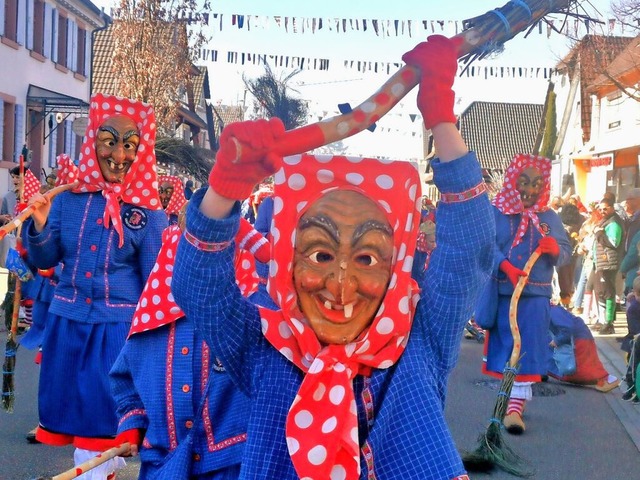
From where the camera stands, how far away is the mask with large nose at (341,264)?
96.2 inches

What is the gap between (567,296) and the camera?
46.0 ft

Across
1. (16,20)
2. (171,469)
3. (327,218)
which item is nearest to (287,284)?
(327,218)

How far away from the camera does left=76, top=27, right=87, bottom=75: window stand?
29797 mm

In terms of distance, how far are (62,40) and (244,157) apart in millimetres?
27182

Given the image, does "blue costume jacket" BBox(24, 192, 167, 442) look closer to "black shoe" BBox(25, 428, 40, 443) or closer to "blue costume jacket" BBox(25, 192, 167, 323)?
"blue costume jacket" BBox(25, 192, 167, 323)

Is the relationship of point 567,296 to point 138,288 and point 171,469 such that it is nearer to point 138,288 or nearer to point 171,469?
point 138,288

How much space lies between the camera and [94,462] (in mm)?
3080

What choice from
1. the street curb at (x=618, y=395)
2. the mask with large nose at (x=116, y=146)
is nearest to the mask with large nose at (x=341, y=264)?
the mask with large nose at (x=116, y=146)

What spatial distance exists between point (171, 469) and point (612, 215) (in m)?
11.6

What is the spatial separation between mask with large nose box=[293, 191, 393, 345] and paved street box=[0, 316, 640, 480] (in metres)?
3.92

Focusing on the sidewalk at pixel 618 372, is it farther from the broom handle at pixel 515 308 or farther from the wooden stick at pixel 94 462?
the wooden stick at pixel 94 462

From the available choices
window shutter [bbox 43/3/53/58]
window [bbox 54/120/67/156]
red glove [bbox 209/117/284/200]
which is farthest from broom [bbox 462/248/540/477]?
window [bbox 54/120/67/156]

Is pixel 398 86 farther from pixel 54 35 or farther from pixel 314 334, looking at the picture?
pixel 54 35

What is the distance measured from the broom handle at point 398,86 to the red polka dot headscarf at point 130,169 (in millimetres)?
2879
